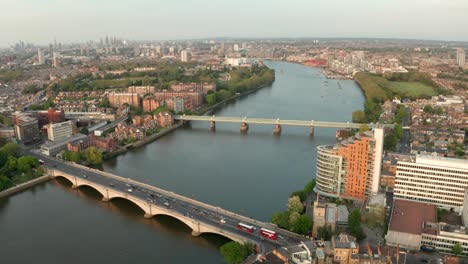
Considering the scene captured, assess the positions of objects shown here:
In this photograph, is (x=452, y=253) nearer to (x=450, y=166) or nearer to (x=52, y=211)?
(x=450, y=166)

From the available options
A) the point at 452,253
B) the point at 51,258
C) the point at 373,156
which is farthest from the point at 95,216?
the point at 452,253

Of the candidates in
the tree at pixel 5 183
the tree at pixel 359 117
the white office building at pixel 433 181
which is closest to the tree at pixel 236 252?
the white office building at pixel 433 181

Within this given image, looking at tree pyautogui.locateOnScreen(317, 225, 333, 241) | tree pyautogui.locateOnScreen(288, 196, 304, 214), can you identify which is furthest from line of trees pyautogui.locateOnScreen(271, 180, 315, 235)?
tree pyautogui.locateOnScreen(317, 225, 333, 241)

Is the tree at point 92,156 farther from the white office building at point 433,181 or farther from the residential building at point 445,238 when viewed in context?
the residential building at point 445,238

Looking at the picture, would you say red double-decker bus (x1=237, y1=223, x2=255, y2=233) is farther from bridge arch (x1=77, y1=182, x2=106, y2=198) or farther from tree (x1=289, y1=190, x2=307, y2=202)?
bridge arch (x1=77, y1=182, x2=106, y2=198)

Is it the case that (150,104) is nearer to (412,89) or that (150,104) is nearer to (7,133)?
(7,133)
